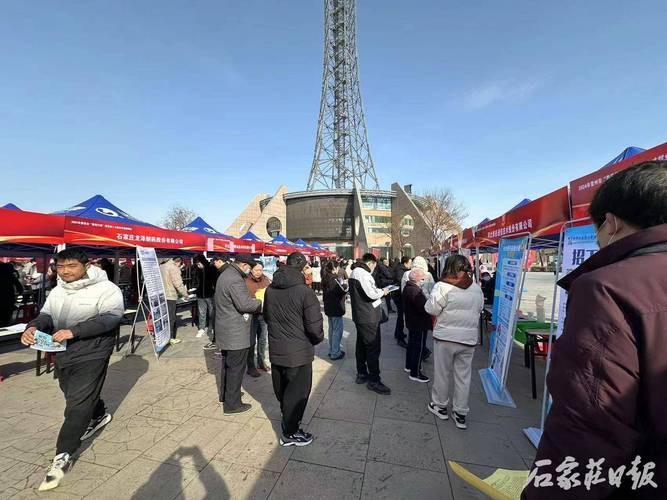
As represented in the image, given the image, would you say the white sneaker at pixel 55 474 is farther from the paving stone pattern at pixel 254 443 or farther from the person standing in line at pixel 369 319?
the person standing in line at pixel 369 319

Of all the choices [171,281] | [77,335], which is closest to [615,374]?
[77,335]

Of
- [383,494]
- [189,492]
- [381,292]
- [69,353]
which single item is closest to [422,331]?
[381,292]

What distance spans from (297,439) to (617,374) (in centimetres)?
299

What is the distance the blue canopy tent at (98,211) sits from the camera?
5910 mm

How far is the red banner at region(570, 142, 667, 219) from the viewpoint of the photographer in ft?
7.64

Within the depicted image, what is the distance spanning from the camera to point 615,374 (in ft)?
2.69

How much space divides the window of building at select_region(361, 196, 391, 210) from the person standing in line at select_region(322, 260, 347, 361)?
169ft

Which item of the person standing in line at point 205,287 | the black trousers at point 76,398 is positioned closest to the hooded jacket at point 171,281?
the person standing in line at point 205,287

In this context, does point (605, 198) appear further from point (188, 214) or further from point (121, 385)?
point (188, 214)

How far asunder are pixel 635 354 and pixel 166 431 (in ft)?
13.4

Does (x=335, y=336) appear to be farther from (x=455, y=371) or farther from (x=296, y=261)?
(x=296, y=261)

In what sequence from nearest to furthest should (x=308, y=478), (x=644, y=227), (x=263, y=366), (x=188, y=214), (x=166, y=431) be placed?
1. (x=644, y=227)
2. (x=308, y=478)
3. (x=166, y=431)
4. (x=263, y=366)
5. (x=188, y=214)

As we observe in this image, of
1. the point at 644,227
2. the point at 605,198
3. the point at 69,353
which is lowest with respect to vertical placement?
the point at 69,353

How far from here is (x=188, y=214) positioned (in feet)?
152
